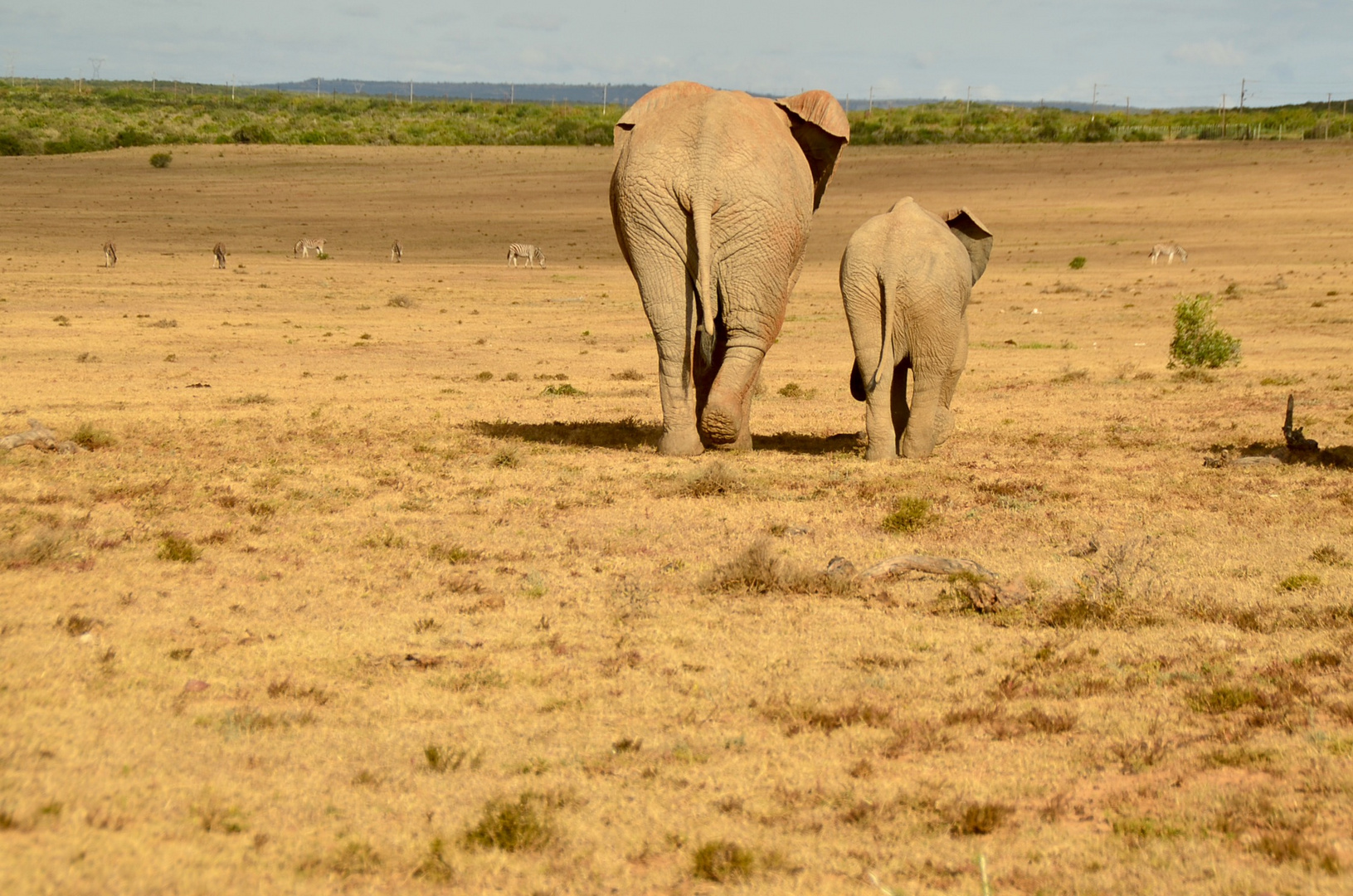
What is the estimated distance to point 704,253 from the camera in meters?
11.6

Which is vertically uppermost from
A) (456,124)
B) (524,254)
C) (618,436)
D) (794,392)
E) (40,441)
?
(456,124)

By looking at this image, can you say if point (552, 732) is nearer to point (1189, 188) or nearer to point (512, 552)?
point (512, 552)

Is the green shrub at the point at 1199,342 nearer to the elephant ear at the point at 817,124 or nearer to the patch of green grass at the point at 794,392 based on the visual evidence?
the patch of green grass at the point at 794,392

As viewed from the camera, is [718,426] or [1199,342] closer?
[718,426]

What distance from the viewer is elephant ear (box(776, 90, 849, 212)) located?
42.3 ft

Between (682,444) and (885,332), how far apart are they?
2.24 m

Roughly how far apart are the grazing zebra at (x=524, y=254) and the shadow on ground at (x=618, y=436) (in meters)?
36.7

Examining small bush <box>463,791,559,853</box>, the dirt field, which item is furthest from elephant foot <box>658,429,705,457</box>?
small bush <box>463,791,559,853</box>

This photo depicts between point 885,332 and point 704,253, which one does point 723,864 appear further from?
point 885,332

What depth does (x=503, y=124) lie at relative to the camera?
99062 millimetres

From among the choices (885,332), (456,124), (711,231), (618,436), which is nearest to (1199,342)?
(885,332)

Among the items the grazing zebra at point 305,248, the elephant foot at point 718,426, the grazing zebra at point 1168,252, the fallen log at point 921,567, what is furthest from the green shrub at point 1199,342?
the grazing zebra at point 305,248

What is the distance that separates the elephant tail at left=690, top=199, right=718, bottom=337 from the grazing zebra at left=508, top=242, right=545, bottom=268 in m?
40.3

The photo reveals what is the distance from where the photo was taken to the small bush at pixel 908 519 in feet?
31.9
